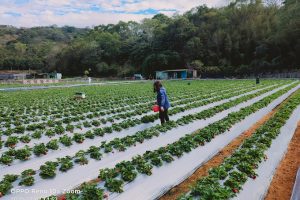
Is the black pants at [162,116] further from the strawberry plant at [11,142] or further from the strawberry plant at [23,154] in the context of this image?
the strawberry plant at [23,154]

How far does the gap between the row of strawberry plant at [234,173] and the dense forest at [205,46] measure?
54.9 metres


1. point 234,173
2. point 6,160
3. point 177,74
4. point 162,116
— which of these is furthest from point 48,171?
point 177,74

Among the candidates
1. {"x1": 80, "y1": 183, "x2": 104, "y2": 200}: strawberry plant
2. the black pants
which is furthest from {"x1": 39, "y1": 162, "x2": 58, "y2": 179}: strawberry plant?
the black pants

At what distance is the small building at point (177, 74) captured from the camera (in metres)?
66.1

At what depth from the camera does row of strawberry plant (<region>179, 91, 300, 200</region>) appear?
5.17 meters

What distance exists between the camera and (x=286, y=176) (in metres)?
6.66

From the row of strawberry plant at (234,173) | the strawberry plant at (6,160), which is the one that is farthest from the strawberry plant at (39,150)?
the row of strawberry plant at (234,173)

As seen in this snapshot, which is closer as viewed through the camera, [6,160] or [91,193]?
[91,193]

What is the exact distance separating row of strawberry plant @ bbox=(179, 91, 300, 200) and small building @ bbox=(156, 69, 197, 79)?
189 feet

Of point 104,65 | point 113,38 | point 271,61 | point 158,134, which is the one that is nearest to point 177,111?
point 158,134

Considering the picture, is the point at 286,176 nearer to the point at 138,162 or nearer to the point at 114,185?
the point at 138,162

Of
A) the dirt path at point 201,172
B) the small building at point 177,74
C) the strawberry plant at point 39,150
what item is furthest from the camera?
the small building at point 177,74

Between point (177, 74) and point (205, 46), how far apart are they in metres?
9.23

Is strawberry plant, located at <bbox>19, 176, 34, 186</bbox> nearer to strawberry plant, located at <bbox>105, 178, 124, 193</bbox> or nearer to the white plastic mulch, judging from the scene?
strawberry plant, located at <bbox>105, 178, 124, 193</bbox>
